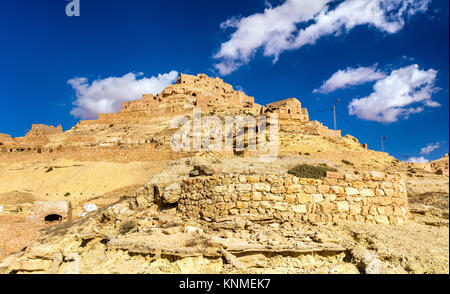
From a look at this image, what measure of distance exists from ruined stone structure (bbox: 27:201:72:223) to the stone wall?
9.46 m

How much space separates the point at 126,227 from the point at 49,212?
748 cm

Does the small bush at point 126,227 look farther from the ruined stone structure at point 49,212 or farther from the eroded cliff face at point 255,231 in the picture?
the ruined stone structure at point 49,212

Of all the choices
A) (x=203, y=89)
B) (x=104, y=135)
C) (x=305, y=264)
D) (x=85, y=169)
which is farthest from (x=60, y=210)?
(x=203, y=89)

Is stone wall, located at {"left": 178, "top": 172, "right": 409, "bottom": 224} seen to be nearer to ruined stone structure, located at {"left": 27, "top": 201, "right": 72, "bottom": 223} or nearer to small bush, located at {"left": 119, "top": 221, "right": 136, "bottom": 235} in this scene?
small bush, located at {"left": 119, "top": 221, "right": 136, "bottom": 235}

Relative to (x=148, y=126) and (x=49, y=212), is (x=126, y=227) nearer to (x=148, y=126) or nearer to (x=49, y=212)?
(x=49, y=212)

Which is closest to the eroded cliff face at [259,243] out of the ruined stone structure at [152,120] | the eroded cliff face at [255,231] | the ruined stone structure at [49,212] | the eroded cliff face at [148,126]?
the eroded cliff face at [255,231]

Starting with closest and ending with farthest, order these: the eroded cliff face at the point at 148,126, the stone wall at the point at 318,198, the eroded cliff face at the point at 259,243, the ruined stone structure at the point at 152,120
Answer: the eroded cliff face at the point at 259,243, the stone wall at the point at 318,198, the eroded cliff face at the point at 148,126, the ruined stone structure at the point at 152,120

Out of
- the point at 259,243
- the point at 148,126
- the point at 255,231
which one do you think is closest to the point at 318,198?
the point at 255,231

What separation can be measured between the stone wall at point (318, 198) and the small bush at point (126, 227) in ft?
6.88

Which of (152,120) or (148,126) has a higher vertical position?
(152,120)

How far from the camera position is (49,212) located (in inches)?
445

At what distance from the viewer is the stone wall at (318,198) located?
5094 millimetres

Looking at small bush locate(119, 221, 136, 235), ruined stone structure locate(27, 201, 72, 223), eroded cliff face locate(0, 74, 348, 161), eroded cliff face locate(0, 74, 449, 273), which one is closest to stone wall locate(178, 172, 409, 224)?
eroded cliff face locate(0, 74, 449, 273)

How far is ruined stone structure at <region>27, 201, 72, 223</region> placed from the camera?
36.1 feet
